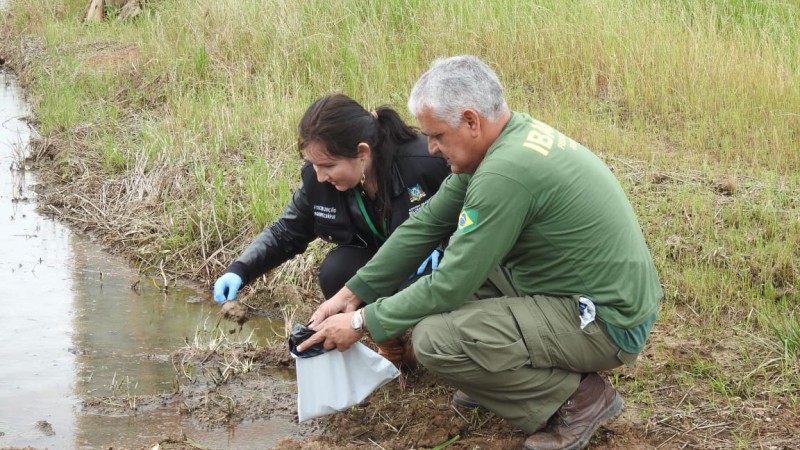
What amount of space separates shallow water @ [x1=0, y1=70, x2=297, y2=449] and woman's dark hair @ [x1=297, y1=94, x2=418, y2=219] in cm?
115

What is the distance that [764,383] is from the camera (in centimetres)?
400

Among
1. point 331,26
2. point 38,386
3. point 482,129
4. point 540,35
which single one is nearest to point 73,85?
point 331,26

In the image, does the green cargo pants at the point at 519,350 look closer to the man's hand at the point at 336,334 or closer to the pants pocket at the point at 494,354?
the pants pocket at the point at 494,354

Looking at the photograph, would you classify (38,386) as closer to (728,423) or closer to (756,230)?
(728,423)

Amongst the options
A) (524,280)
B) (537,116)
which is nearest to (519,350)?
(524,280)

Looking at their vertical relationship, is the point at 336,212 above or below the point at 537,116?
above

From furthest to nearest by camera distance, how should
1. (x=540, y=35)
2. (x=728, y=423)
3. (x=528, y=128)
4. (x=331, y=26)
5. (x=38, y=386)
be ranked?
(x=331, y=26) < (x=540, y=35) < (x=38, y=386) < (x=728, y=423) < (x=528, y=128)

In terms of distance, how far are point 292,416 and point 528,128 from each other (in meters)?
1.68

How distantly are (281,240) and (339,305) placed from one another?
59cm

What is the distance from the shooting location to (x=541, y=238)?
3.36m

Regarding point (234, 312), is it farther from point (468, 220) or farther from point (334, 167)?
point (468, 220)

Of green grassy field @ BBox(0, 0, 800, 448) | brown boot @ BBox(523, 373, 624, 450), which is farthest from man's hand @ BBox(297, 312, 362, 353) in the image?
green grassy field @ BBox(0, 0, 800, 448)

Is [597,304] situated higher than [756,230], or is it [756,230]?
[597,304]

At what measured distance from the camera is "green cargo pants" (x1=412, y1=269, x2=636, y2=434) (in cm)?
340
